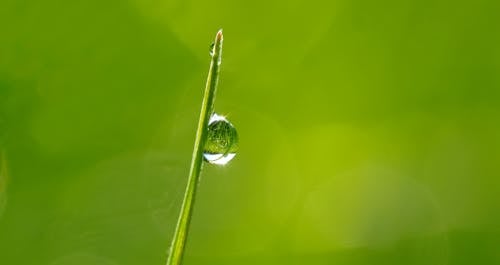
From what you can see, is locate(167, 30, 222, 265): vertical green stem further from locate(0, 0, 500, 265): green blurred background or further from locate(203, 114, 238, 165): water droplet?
locate(0, 0, 500, 265): green blurred background

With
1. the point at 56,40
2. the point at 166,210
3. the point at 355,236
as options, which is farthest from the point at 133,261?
the point at 56,40

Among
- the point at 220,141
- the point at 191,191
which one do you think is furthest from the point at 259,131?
the point at 191,191

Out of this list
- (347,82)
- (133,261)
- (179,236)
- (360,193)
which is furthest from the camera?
(347,82)

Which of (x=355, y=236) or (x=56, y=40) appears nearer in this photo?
(x=355, y=236)

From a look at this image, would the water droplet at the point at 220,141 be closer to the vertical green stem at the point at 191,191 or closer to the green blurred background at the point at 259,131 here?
the vertical green stem at the point at 191,191

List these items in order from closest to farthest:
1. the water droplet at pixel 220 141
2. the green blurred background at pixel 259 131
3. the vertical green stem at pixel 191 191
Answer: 1. the vertical green stem at pixel 191 191
2. the water droplet at pixel 220 141
3. the green blurred background at pixel 259 131

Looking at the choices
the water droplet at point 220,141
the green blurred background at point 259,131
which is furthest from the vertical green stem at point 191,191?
the green blurred background at point 259,131

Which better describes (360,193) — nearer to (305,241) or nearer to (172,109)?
(305,241)
